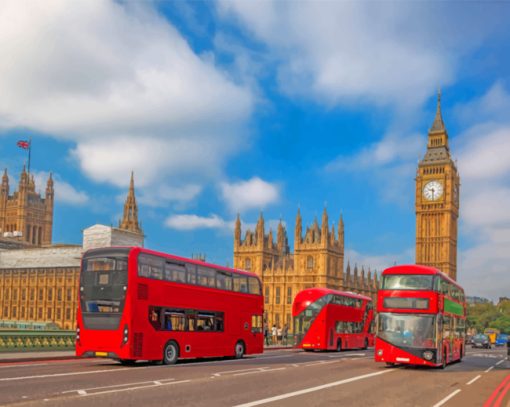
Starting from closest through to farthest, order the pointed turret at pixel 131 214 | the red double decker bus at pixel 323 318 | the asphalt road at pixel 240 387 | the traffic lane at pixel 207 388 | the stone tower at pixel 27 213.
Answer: the traffic lane at pixel 207 388 → the asphalt road at pixel 240 387 → the red double decker bus at pixel 323 318 → the pointed turret at pixel 131 214 → the stone tower at pixel 27 213

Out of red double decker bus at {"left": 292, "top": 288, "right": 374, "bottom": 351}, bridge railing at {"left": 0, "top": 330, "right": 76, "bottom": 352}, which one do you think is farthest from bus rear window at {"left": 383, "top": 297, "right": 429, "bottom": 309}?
bridge railing at {"left": 0, "top": 330, "right": 76, "bottom": 352}

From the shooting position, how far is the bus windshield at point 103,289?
21.3 m

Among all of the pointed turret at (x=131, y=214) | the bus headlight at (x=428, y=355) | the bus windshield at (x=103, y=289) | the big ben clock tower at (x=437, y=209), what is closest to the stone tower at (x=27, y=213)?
the pointed turret at (x=131, y=214)

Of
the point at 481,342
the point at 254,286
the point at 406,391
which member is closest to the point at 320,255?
the point at 481,342

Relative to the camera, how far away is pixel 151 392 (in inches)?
559

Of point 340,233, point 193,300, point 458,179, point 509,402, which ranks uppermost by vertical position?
point 458,179

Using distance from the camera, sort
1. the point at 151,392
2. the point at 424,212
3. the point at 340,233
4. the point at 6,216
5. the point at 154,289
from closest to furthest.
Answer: the point at 151,392 → the point at 154,289 → the point at 340,233 → the point at 424,212 → the point at 6,216

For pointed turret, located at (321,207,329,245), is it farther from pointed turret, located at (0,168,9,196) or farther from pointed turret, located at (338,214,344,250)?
pointed turret, located at (0,168,9,196)

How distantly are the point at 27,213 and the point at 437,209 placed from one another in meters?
96.0

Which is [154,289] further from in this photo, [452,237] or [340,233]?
[452,237]

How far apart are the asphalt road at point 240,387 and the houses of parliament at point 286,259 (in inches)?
2742

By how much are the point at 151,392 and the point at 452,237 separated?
385 feet

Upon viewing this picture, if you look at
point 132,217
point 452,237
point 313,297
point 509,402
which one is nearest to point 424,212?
point 452,237

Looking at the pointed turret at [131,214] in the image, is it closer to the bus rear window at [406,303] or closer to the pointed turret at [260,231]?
the pointed turret at [260,231]
